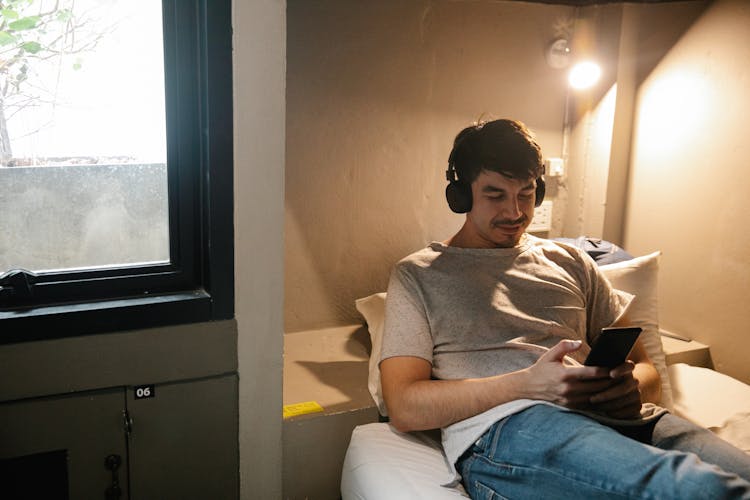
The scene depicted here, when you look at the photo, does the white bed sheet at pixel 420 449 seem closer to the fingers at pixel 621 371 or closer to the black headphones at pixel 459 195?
the fingers at pixel 621 371

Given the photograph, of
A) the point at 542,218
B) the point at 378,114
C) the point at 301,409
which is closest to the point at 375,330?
the point at 301,409

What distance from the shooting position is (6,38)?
4.58ft

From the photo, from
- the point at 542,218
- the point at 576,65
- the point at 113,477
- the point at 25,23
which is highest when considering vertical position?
the point at 576,65

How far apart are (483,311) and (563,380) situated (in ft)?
0.99

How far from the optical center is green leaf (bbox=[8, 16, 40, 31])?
1.40 m

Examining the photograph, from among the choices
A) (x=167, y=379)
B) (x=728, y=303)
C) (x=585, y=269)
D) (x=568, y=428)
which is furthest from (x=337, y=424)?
(x=728, y=303)

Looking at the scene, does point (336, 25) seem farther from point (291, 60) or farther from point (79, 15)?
point (79, 15)

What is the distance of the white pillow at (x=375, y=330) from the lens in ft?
5.93

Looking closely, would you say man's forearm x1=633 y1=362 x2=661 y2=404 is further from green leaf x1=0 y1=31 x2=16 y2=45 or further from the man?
green leaf x1=0 y1=31 x2=16 y2=45

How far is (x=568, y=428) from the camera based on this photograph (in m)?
1.32

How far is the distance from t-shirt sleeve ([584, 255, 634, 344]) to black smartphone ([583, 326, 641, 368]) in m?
0.40

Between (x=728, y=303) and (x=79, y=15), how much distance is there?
2201mm

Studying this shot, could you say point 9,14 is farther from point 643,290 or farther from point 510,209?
point 643,290

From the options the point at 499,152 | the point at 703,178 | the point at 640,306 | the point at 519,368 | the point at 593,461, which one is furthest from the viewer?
the point at 703,178
